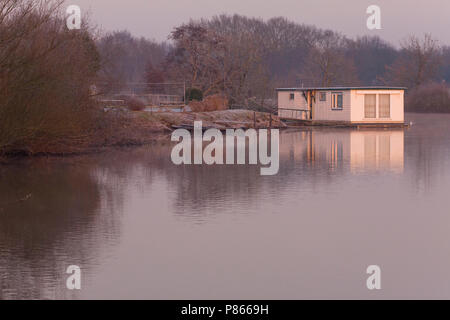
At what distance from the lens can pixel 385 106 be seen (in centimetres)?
4641

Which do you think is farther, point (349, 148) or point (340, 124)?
point (340, 124)

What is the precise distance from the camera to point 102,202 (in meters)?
16.1

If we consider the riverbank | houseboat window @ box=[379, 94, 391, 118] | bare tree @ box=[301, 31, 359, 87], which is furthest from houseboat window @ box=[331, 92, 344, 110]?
bare tree @ box=[301, 31, 359, 87]

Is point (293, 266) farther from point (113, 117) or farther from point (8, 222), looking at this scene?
point (113, 117)

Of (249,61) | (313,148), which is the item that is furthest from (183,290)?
(249,61)

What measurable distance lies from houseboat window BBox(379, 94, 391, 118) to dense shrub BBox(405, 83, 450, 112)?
2970cm

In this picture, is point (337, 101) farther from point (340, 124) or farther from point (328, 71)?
point (328, 71)

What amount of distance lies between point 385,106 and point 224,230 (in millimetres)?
35299

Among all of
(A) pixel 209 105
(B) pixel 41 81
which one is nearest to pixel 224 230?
(B) pixel 41 81

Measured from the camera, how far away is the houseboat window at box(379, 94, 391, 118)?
46.3 metres

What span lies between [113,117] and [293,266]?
20806 mm

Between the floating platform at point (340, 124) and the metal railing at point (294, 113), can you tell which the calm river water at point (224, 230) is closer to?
the floating platform at point (340, 124)
